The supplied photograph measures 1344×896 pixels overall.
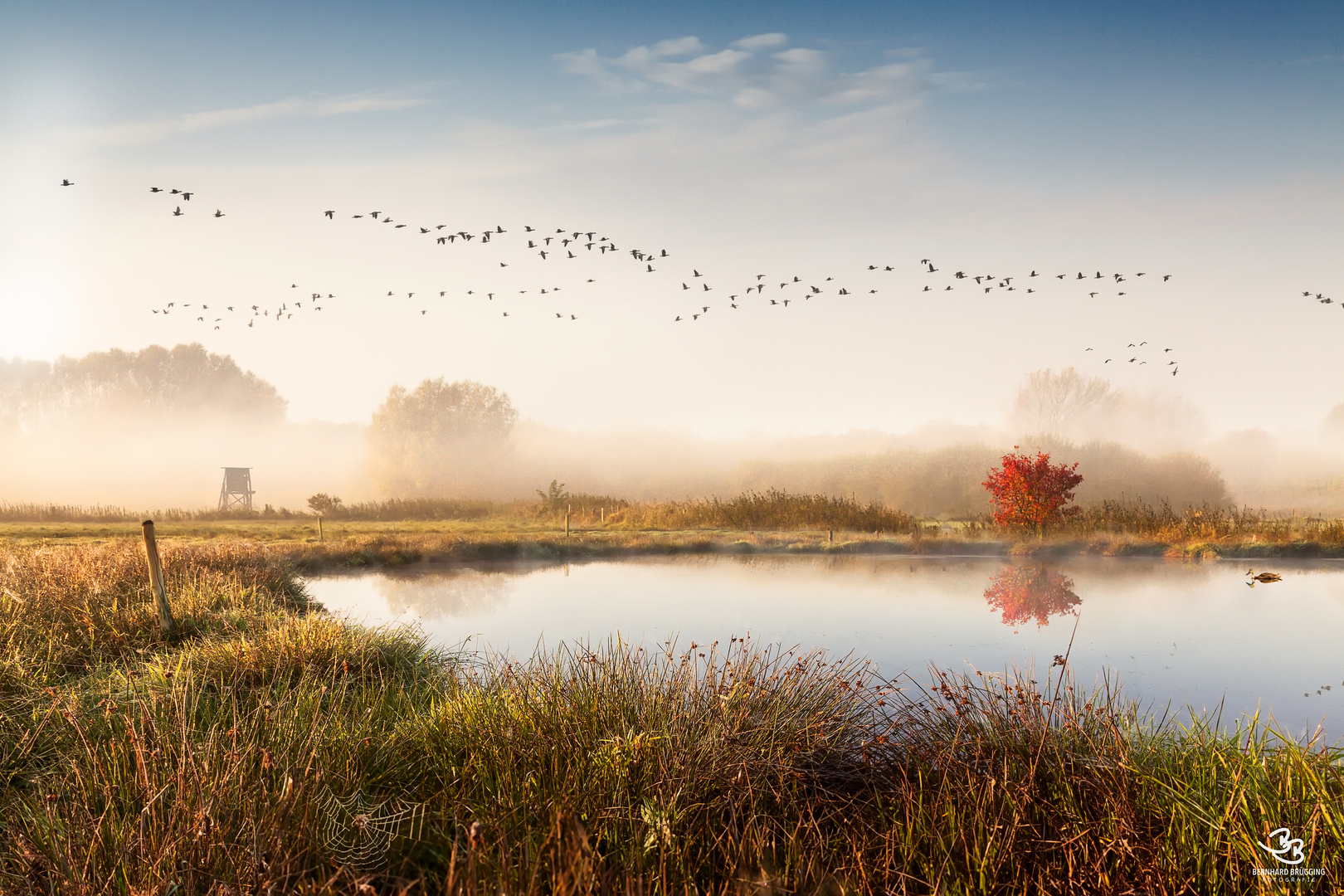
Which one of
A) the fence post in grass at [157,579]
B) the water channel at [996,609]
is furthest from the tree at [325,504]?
the fence post in grass at [157,579]

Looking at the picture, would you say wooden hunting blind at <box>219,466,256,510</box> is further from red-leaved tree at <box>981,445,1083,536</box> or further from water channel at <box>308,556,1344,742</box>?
red-leaved tree at <box>981,445,1083,536</box>

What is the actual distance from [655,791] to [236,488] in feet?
127

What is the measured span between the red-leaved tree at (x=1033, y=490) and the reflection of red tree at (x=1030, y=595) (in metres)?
4.97

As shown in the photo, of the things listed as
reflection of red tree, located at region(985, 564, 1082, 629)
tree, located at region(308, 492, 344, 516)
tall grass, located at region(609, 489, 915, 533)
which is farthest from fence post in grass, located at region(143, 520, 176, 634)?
tree, located at region(308, 492, 344, 516)

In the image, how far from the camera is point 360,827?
3348 millimetres

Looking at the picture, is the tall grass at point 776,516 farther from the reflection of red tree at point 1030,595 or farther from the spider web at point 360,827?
the spider web at point 360,827

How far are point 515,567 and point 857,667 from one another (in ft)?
35.7

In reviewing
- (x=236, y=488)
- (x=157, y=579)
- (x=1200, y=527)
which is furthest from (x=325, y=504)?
(x=1200, y=527)

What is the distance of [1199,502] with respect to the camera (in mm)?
34312

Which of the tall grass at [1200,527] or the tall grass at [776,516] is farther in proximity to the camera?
the tall grass at [776,516]

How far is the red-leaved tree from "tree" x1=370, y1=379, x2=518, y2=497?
Result: 29586 mm

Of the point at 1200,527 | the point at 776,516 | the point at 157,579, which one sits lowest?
the point at 1200,527

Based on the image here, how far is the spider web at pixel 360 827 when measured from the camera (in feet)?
11.4

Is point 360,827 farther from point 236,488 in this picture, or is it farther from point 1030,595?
point 236,488
